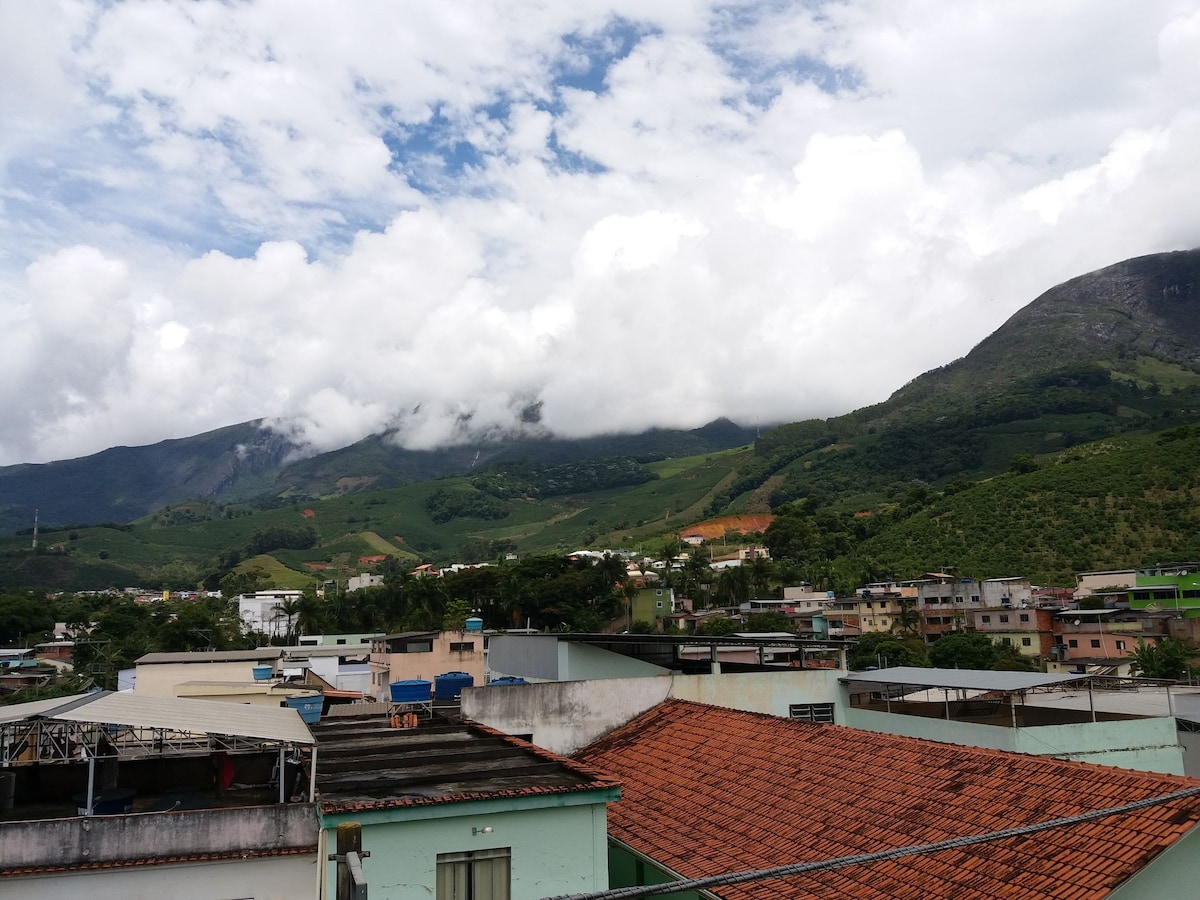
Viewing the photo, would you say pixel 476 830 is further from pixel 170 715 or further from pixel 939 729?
pixel 939 729

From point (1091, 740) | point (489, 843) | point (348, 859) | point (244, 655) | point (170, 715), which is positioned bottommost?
point (244, 655)

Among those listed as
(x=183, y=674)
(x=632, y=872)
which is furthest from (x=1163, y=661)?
(x=183, y=674)

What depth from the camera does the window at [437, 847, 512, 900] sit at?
373 inches

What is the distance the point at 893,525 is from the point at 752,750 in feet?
285

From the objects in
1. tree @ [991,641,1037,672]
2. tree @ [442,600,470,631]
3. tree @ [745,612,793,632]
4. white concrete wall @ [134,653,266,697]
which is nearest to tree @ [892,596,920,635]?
tree @ [991,641,1037,672]

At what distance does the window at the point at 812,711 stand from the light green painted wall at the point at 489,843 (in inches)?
424

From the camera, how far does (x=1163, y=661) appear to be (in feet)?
151

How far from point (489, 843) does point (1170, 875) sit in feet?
21.8

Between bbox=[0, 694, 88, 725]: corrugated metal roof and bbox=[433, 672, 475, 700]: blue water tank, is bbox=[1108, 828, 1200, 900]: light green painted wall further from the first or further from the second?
bbox=[433, 672, 475, 700]: blue water tank

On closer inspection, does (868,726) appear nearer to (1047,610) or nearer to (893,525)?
(1047,610)

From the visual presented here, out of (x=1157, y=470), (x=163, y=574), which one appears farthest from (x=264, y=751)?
(x=163, y=574)

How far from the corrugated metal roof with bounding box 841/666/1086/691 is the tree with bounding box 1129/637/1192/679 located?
107 ft

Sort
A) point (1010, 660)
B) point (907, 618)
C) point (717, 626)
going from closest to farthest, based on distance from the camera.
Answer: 1. point (1010, 660)
2. point (717, 626)
3. point (907, 618)

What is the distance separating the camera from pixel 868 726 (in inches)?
748
